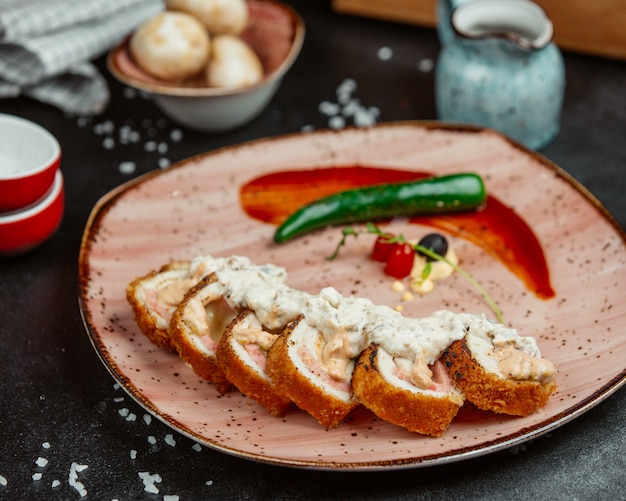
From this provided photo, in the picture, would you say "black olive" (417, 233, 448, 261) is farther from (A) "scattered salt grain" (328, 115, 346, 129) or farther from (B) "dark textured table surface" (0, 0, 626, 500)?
(A) "scattered salt grain" (328, 115, 346, 129)

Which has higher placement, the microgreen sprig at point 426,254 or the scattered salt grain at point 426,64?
the microgreen sprig at point 426,254

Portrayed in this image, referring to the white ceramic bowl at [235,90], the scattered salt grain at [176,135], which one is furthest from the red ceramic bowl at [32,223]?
the scattered salt grain at [176,135]

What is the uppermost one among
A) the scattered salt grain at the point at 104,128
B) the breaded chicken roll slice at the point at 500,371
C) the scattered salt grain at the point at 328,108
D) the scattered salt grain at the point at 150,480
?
the breaded chicken roll slice at the point at 500,371

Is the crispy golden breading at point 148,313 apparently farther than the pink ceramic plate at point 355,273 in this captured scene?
Yes

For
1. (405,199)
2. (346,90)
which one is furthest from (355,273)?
(346,90)

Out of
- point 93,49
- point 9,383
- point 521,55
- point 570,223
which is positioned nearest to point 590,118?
point 521,55

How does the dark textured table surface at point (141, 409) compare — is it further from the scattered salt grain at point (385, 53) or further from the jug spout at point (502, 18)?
the jug spout at point (502, 18)

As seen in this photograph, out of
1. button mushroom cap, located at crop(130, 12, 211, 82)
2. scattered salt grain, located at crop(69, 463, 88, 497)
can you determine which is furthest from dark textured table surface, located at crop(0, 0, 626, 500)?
button mushroom cap, located at crop(130, 12, 211, 82)
